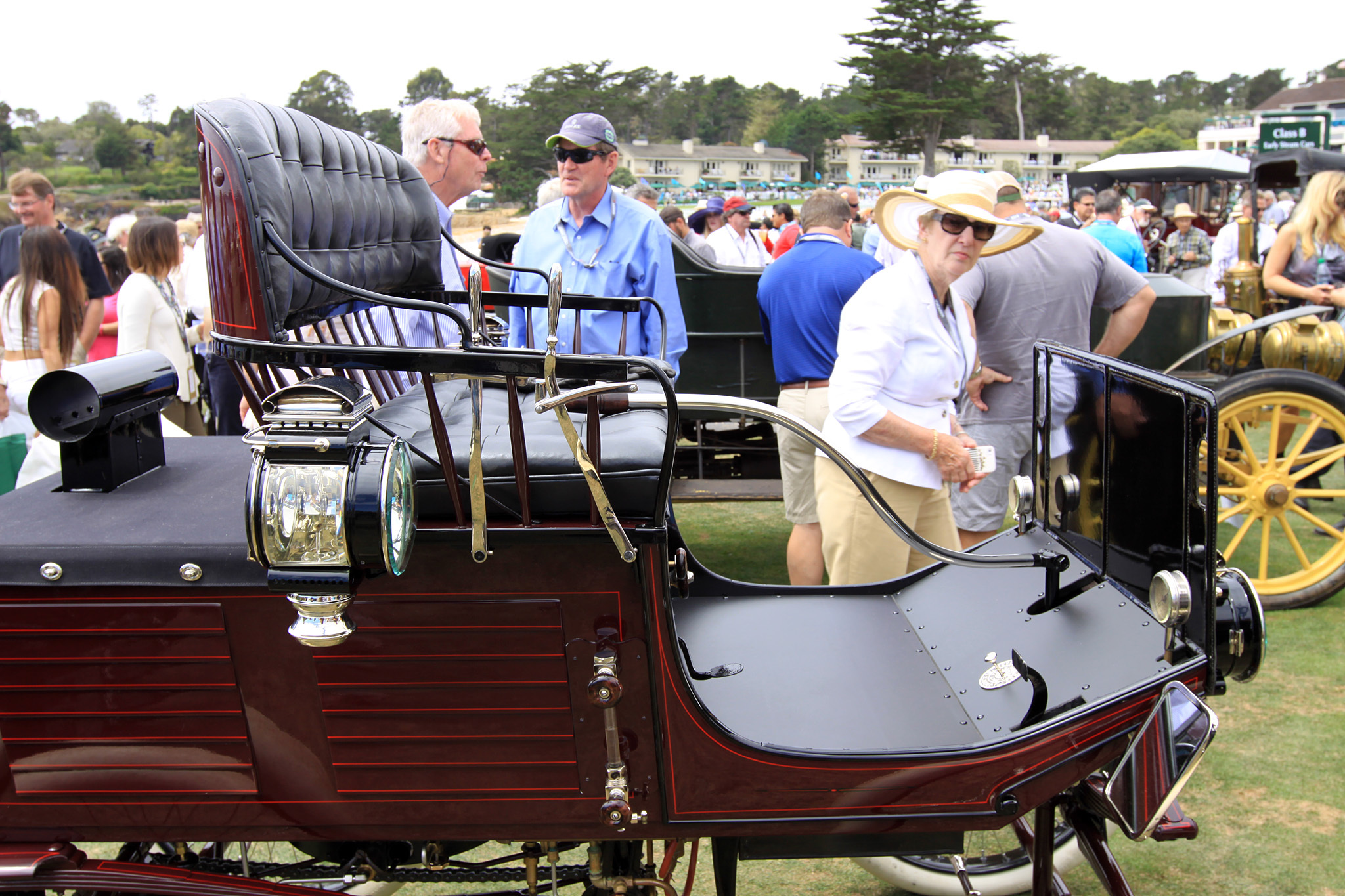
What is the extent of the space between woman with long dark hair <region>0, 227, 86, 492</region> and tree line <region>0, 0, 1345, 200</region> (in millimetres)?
3117

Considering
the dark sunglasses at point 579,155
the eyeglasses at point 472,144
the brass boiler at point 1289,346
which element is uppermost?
the eyeglasses at point 472,144

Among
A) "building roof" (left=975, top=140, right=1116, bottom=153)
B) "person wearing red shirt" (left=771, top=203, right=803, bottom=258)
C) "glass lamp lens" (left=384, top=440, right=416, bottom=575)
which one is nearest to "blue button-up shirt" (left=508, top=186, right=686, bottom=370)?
"glass lamp lens" (left=384, top=440, right=416, bottom=575)

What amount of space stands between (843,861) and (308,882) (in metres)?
1.40

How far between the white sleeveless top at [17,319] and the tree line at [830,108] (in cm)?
325

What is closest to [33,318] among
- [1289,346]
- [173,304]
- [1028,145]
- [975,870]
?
[173,304]

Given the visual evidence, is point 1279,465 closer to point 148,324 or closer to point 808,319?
point 808,319

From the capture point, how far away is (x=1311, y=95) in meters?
75.6

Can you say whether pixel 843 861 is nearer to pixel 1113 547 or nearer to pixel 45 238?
pixel 1113 547

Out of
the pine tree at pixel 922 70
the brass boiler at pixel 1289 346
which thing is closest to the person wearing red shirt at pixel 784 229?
the brass boiler at pixel 1289 346

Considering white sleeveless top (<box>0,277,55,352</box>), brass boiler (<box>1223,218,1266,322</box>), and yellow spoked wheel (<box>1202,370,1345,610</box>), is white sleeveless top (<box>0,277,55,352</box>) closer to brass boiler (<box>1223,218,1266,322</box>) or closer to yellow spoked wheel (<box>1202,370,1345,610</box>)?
yellow spoked wheel (<box>1202,370,1345,610</box>)

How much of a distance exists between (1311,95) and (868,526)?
93.3 metres

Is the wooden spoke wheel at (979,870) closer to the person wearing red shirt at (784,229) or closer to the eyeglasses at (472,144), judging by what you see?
the eyeglasses at (472,144)

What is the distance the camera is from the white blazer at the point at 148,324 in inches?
189

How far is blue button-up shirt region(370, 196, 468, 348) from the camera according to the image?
307 cm
